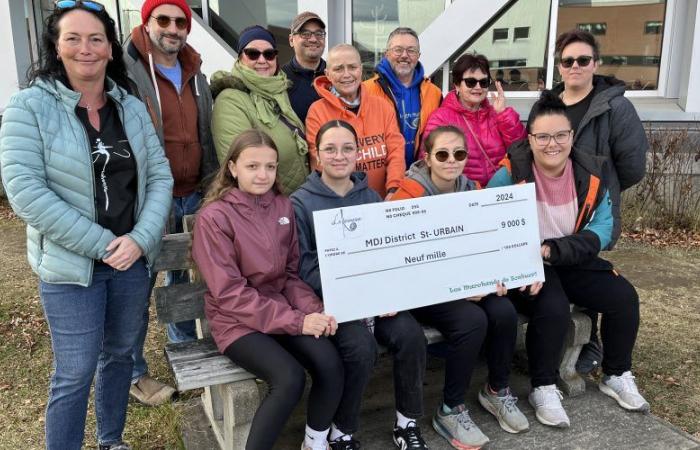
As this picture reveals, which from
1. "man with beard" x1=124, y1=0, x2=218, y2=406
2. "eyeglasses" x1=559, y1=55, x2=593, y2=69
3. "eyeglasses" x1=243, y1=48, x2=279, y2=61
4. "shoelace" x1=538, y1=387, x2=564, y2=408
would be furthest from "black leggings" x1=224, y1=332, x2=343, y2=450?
"eyeglasses" x1=559, y1=55, x2=593, y2=69

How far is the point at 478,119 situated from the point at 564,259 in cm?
111

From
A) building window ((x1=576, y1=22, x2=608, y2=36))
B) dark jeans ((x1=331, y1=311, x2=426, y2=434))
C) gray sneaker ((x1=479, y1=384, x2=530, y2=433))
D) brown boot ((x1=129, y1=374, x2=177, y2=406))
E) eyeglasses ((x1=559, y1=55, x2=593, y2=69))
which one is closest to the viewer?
dark jeans ((x1=331, y1=311, x2=426, y2=434))

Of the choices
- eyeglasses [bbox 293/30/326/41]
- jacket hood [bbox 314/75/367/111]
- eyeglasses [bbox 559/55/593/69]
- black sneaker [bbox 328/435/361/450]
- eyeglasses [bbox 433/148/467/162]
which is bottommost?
black sneaker [bbox 328/435/361/450]

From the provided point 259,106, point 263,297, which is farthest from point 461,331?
point 259,106

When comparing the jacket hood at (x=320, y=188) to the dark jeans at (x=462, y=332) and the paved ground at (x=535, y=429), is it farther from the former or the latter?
the paved ground at (x=535, y=429)

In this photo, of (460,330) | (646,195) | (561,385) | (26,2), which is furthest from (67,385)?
(26,2)

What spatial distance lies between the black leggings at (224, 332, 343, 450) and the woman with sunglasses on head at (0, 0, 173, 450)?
600 mm

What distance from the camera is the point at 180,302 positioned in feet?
9.91

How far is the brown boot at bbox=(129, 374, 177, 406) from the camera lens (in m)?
3.60

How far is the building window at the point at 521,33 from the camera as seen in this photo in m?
8.78

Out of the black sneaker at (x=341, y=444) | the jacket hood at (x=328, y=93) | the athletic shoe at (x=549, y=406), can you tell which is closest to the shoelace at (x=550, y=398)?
the athletic shoe at (x=549, y=406)

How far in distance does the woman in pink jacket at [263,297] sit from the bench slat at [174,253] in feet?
1.11

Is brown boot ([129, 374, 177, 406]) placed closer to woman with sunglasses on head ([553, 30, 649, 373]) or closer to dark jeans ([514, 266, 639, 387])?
dark jeans ([514, 266, 639, 387])

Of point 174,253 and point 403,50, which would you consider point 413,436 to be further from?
point 403,50
